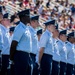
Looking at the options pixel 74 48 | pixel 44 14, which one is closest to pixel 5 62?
pixel 74 48

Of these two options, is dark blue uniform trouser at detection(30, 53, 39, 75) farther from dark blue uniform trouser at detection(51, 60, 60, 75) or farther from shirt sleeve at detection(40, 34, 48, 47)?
dark blue uniform trouser at detection(51, 60, 60, 75)

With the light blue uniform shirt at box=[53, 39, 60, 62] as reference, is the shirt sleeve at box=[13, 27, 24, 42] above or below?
above

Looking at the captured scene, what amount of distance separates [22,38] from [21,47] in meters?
0.16

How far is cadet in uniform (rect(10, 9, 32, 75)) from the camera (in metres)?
6.12

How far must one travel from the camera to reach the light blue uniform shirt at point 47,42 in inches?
296

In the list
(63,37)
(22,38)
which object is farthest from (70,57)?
(22,38)

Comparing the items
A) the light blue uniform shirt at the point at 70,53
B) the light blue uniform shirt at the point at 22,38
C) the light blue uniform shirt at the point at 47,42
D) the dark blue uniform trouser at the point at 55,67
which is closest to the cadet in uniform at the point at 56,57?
the dark blue uniform trouser at the point at 55,67

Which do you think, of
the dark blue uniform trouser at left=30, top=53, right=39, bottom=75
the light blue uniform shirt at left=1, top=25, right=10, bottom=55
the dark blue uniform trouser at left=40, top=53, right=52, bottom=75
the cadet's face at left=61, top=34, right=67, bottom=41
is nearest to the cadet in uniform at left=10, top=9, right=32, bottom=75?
the dark blue uniform trouser at left=30, top=53, right=39, bottom=75

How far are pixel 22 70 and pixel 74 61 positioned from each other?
3.36m

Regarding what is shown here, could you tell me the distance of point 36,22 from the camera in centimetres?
729

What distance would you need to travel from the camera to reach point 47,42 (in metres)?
7.62

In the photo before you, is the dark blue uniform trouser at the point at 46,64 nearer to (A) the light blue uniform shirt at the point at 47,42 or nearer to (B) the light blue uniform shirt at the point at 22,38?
(A) the light blue uniform shirt at the point at 47,42

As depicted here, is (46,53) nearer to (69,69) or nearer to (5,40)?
(5,40)

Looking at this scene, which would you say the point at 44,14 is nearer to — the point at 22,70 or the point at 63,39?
the point at 63,39
